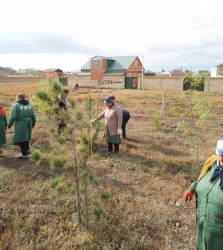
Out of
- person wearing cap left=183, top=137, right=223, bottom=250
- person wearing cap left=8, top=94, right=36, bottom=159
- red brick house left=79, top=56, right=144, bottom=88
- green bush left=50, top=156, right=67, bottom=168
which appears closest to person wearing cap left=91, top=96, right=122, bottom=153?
person wearing cap left=8, top=94, right=36, bottom=159

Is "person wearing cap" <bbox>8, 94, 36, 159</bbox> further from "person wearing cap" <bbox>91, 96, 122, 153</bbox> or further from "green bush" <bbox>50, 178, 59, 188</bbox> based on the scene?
"green bush" <bbox>50, 178, 59, 188</bbox>

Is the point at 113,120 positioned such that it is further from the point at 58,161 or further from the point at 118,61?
the point at 118,61

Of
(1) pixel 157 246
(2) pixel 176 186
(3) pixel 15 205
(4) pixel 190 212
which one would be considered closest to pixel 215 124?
(2) pixel 176 186

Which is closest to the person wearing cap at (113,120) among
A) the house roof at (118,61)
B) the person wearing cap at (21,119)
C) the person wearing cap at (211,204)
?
the person wearing cap at (21,119)

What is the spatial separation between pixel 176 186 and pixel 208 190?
2265mm

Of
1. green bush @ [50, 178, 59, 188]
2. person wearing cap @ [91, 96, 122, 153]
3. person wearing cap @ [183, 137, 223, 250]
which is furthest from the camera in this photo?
person wearing cap @ [91, 96, 122, 153]

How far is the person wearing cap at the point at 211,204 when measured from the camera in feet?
6.10

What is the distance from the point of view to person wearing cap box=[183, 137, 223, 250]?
1.86m

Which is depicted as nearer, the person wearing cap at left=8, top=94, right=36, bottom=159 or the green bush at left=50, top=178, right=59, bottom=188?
the green bush at left=50, top=178, right=59, bottom=188

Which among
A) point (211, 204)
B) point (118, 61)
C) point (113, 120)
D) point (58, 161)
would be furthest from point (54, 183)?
point (118, 61)

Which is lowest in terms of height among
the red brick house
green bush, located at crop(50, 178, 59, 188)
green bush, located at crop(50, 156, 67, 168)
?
green bush, located at crop(50, 178, 59, 188)

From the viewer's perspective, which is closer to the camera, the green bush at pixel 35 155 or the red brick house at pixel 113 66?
the green bush at pixel 35 155

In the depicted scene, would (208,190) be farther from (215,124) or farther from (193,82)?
(215,124)

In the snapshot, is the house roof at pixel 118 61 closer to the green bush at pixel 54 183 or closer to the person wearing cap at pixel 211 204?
the green bush at pixel 54 183
